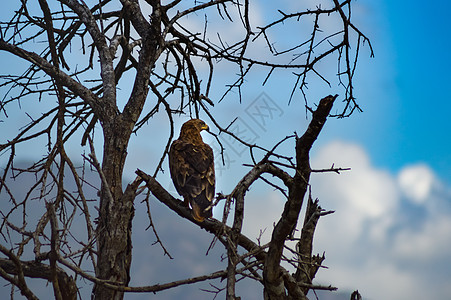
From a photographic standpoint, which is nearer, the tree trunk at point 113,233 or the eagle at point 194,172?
the tree trunk at point 113,233

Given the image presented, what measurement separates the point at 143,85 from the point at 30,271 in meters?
1.96

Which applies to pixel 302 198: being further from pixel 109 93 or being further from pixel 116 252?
pixel 109 93

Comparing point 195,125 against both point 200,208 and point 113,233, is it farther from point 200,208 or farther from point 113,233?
point 113,233

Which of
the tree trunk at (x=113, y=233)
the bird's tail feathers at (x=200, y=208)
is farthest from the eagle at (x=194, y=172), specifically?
the tree trunk at (x=113, y=233)

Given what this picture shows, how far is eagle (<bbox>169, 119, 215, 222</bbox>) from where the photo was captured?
16.4 ft

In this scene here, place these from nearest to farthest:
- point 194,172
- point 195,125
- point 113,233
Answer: point 113,233, point 194,172, point 195,125

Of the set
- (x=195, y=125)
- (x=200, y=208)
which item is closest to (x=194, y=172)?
(x=200, y=208)

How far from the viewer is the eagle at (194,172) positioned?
5000mm

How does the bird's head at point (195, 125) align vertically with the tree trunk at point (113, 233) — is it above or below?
above

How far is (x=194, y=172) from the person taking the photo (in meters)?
5.37

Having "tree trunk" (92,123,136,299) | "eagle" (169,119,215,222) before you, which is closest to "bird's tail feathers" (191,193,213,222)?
"eagle" (169,119,215,222)

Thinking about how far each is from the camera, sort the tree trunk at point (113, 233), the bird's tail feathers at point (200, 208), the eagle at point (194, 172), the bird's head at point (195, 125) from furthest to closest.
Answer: the bird's head at point (195, 125), the eagle at point (194, 172), the bird's tail feathers at point (200, 208), the tree trunk at point (113, 233)

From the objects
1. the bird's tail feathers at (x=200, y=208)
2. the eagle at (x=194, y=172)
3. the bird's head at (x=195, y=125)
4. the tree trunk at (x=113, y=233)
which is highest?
the bird's head at (x=195, y=125)

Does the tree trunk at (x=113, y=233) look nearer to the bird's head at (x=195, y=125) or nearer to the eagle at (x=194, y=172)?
the eagle at (x=194, y=172)
